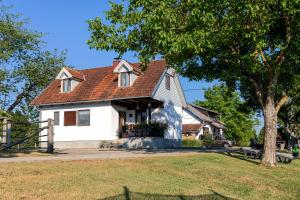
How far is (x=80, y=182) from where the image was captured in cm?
1185

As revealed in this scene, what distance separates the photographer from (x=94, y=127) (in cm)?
3766

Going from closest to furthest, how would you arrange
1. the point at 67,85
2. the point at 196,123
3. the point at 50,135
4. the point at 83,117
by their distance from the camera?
the point at 50,135 < the point at 83,117 < the point at 67,85 < the point at 196,123

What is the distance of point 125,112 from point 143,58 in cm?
1771

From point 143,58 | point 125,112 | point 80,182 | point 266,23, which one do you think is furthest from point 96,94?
point 80,182

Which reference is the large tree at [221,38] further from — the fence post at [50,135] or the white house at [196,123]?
the white house at [196,123]

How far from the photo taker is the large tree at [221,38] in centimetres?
1788

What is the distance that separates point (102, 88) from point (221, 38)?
20.7m

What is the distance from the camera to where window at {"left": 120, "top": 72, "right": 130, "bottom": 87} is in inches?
1454

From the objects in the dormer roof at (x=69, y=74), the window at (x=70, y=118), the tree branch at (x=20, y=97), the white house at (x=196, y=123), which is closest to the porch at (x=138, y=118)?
the window at (x=70, y=118)

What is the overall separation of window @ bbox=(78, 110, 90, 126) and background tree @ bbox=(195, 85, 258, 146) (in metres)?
36.3

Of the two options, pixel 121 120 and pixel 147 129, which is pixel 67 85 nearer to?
pixel 121 120

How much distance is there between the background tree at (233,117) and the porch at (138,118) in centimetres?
3373

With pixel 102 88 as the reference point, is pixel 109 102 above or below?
below

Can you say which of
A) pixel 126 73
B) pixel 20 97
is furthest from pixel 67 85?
pixel 20 97
